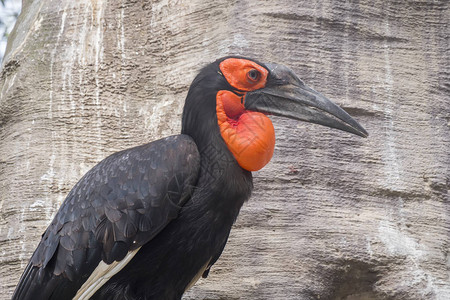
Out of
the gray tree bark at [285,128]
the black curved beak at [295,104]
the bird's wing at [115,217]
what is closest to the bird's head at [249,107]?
the black curved beak at [295,104]

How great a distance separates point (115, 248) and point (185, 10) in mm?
1993

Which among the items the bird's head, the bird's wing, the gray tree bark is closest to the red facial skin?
the bird's head

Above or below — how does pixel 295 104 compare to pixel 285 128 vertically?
above

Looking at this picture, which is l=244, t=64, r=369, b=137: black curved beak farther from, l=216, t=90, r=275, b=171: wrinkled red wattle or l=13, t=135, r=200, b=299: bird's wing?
l=13, t=135, r=200, b=299: bird's wing

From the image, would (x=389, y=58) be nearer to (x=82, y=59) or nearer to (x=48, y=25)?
(x=82, y=59)

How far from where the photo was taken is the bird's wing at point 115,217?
3023mm

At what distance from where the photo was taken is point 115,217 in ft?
9.95

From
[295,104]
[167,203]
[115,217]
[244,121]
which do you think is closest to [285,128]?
[295,104]

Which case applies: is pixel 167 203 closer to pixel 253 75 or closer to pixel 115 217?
pixel 115 217

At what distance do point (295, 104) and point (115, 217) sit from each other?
0.98 m

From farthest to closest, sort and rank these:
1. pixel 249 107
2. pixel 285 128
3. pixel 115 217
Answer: pixel 285 128
pixel 249 107
pixel 115 217

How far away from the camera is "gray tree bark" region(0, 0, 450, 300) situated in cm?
390

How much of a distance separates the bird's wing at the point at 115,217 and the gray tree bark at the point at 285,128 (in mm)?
918

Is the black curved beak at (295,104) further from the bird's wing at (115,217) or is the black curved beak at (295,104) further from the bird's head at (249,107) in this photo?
the bird's wing at (115,217)
